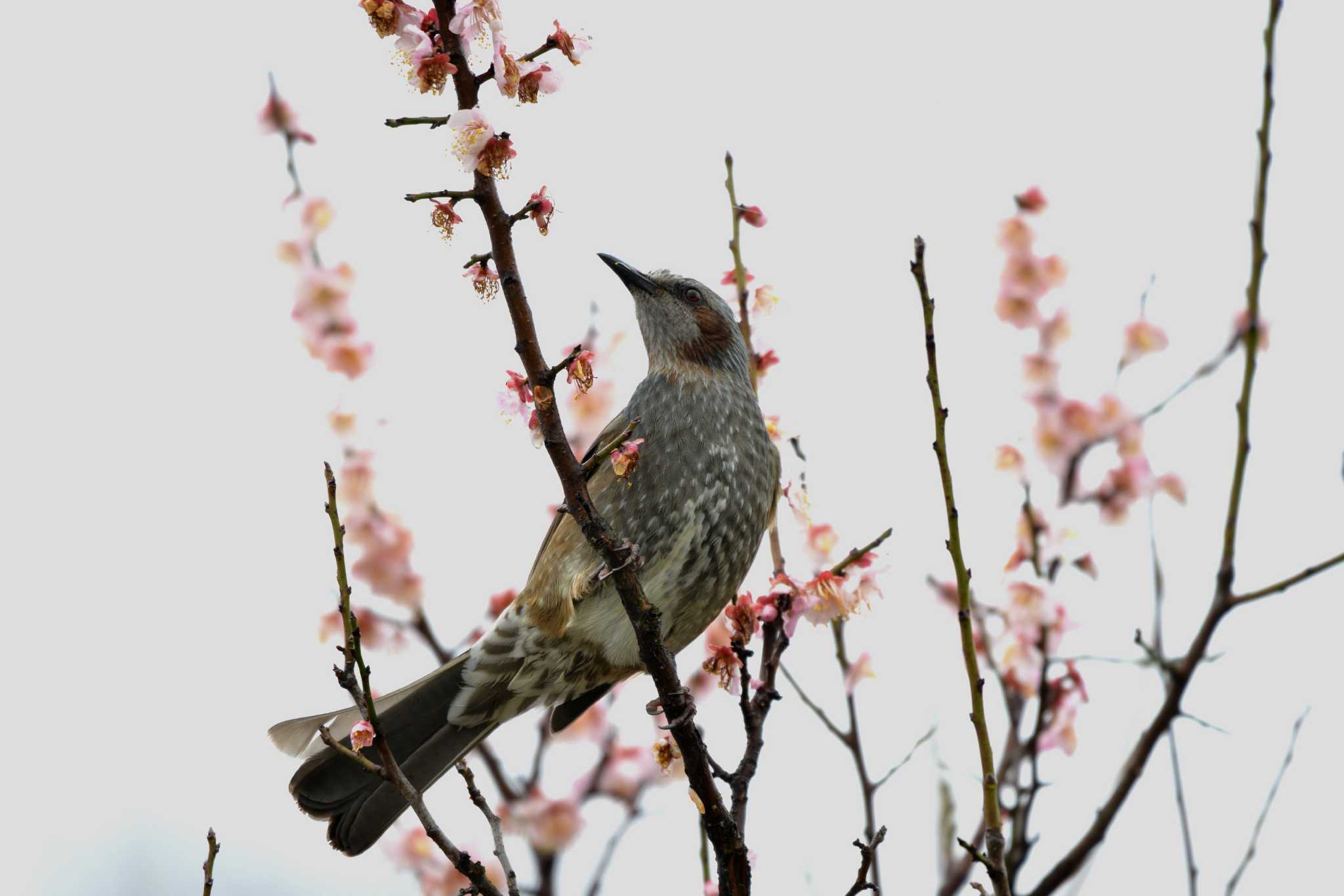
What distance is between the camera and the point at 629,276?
14.4 feet

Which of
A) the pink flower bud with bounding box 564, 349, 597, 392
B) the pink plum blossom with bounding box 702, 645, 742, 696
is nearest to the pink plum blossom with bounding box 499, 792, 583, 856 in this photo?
the pink plum blossom with bounding box 702, 645, 742, 696

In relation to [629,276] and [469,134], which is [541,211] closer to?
[469,134]

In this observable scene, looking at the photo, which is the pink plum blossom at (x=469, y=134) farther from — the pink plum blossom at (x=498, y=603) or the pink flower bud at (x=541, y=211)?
the pink plum blossom at (x=498, y=603)

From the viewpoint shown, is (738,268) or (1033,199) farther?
(1033,199)

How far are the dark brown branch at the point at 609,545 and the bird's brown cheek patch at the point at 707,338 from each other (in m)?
1.80

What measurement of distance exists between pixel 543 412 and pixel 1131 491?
8.75 feet

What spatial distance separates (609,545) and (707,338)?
2167mm

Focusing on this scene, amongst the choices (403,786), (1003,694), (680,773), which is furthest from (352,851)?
(1003,694)

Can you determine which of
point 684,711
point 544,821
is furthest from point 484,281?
point 544,821

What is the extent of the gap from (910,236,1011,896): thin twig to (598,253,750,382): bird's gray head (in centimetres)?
210

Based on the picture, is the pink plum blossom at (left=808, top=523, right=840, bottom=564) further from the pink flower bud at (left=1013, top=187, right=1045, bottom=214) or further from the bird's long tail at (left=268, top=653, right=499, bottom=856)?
the pink flower bud at (left=1013, top=187, right=1045, bottom=214)

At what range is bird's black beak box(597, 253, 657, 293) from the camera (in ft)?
13.7

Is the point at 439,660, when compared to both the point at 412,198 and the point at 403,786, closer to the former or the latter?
the point at 403,786

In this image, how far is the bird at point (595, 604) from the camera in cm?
369
